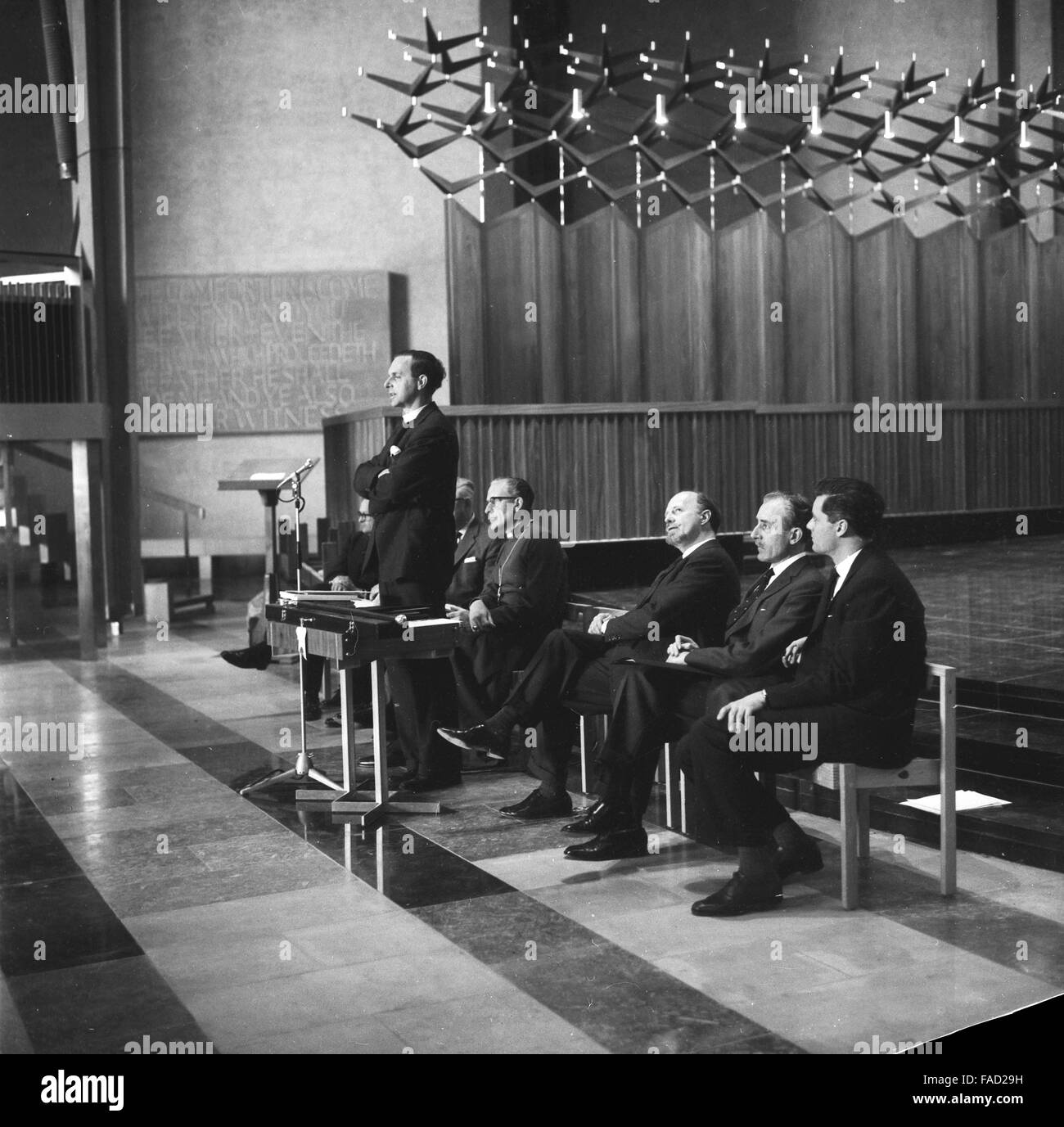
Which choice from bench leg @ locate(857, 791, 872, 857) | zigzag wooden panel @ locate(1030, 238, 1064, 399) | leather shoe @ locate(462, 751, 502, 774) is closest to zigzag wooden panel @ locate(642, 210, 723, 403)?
zigzag wooden panel @ locate(1030, 238, 1064, 399)

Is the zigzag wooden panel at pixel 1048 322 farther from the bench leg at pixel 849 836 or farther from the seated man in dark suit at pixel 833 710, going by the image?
the bench leg at pixel 849 836

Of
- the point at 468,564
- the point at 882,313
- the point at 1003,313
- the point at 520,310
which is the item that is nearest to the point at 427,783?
the point at 468,564

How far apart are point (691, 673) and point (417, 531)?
1.36 metres

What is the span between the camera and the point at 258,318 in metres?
13.1

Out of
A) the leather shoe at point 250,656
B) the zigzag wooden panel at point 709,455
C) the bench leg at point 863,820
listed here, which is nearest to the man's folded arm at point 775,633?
the bench leg at point 863,820

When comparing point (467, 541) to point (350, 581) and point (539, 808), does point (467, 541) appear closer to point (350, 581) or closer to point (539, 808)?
point (350, 581)

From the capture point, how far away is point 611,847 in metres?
4.71

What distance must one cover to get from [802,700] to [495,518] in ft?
6.68

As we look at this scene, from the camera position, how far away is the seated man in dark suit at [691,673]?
175 inches

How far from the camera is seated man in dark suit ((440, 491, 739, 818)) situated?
16.2ft

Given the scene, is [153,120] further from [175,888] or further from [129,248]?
[175,888]

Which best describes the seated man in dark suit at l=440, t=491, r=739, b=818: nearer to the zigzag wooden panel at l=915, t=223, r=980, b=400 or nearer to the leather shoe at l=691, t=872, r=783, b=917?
the leather shoe at l=691, t=872, r=783, b=917

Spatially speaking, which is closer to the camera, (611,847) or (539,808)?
(611,847)

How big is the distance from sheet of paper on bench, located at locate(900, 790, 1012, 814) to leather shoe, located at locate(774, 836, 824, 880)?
59 centimetres
